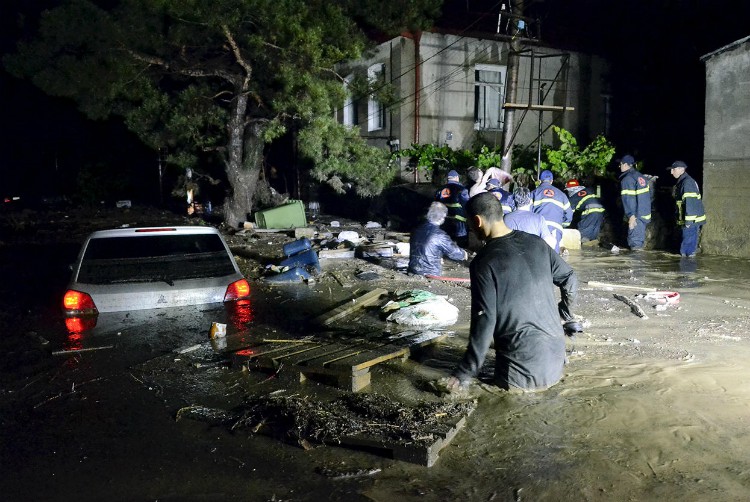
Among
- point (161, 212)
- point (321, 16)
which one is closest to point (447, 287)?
point (321, 16)

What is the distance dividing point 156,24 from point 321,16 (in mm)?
4233

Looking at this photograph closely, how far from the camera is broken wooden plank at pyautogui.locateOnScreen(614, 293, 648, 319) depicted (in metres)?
8.18

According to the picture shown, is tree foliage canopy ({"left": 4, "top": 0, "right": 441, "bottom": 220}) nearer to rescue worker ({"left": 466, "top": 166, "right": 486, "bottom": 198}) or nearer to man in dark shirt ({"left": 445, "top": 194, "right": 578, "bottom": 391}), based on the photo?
rescue worker ({"left": 466, "top": 166, "right": 486, "bottom": 198})

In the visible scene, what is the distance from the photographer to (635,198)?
13.9 metres

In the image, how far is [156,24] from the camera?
1630 cm

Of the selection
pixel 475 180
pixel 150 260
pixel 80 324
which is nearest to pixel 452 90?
pixel 475 180

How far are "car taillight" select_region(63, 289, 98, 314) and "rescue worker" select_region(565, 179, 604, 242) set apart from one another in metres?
10.6

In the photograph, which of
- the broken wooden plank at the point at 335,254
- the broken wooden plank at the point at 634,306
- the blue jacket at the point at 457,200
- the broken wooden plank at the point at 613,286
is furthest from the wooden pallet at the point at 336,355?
the blue jacket at the point at 457,200

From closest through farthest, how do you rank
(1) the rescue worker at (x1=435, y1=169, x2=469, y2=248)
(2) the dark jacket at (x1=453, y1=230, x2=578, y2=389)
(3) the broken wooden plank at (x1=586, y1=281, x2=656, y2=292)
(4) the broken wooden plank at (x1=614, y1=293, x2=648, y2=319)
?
(2) the dark jacket at (x1=453, y1=230, x2=578, y2=389) < (4) the broken wooden plank at (x1=614, y1=293, x2=648, y2=319) < (3) the broken wooden plank at (x1=586, y1=281, x2=656, y2=292) < (1) the rescue worker at (x1=435, y1=169, x2=469, y2=248)

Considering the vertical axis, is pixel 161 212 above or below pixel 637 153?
below

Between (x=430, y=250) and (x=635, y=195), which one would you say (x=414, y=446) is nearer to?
(x=430, y=250)

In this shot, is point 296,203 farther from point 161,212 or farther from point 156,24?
point 161,212

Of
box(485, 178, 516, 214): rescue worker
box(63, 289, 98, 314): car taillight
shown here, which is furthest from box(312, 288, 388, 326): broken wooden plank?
box(485, 178, 516, 214): rescue worker

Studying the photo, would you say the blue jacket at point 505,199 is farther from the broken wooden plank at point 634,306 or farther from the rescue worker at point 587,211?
the rescue worker at point 587,211
